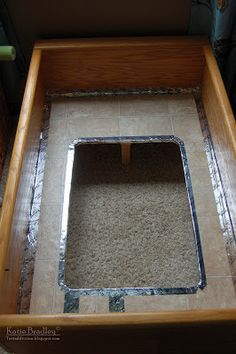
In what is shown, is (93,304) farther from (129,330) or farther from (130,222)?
(130,222)

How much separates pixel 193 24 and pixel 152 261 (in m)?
0.94

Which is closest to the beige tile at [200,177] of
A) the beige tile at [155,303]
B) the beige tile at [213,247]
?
the beige tile at [213,247]

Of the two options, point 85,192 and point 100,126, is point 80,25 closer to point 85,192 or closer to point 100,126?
point 100,126

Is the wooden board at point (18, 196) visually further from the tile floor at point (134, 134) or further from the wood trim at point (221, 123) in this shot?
the wood trim at point (221, 123)

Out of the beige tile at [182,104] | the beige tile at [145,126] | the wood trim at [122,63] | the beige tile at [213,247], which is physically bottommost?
the beige tile at [213,247]

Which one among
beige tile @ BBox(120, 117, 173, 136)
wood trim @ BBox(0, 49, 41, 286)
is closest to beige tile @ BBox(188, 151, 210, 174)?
beige tile @ BBox(120, 117, 173, 136)

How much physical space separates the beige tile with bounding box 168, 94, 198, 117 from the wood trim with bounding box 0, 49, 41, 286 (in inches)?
21.8

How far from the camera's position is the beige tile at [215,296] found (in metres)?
0.97

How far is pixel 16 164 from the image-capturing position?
107 cm

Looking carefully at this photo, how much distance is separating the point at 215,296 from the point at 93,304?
34 cm

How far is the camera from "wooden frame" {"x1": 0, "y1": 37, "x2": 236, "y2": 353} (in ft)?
2.69

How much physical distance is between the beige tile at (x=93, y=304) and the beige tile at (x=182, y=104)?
0.80 metres

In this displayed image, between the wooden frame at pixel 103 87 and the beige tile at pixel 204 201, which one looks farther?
the beige tile at pixel 204 201

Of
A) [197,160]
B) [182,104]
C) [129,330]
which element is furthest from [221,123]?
[129,330]
